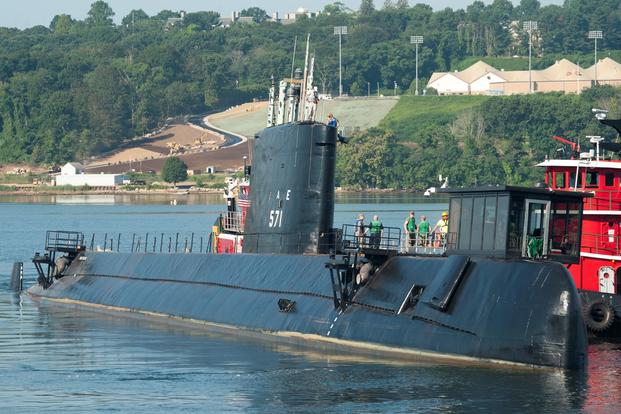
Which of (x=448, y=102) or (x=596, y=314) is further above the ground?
(x=448, y=102)

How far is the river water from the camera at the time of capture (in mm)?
24969

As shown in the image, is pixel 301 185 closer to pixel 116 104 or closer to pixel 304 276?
pixel 304 276

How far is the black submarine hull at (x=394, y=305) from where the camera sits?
26406 mm

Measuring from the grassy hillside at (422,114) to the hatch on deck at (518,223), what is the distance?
465ft

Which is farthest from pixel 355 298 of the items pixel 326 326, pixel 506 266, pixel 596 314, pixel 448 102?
pixel 448 102

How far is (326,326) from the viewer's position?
101ft

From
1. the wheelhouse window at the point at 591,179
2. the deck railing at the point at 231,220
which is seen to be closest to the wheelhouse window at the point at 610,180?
the wheelhouse window at the point at 591,179

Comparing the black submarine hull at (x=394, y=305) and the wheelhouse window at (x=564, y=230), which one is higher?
the wheelhouse window at (x=564, y=230)

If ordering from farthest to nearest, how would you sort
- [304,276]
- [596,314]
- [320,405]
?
1. [596,314]
2. [304,276]
3. [320,405]

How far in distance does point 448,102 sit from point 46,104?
60.1 meters

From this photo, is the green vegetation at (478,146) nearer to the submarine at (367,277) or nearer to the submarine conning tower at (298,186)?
the submarine at (367,277)

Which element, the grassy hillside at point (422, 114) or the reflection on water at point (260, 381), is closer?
the reflection on water at point (260, 381)

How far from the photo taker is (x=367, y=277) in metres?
31.1

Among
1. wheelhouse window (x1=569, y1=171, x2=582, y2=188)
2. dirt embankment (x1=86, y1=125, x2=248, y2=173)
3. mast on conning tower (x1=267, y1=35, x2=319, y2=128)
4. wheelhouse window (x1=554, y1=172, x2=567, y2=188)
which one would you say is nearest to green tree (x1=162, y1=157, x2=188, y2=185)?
dirt embankment (x1=86, y1=125, x2=248, y2=173)
